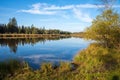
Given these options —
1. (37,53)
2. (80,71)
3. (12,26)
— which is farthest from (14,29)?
(80,71)

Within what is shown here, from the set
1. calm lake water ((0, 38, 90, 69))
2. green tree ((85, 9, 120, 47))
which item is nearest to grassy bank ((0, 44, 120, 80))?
calm lake water ((0, 38, 90, 69))

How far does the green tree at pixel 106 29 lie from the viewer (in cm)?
2514

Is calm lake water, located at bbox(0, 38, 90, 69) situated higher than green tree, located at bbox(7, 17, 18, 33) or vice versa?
green tree, located at bbox(7, 17, 18, 33)

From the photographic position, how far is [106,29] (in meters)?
25.7

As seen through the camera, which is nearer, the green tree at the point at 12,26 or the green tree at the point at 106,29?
the green tree at the point at 106,29

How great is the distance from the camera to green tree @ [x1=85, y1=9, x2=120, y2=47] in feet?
82.5

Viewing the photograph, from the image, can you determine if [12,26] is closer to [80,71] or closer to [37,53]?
[37,53]

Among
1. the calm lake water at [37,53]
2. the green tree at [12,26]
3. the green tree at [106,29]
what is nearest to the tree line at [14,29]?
the green tree at [12,26]

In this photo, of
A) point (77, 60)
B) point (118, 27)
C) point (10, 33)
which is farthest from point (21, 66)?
point (10, 33)

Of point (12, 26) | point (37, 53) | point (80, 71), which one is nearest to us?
point (80, 71)

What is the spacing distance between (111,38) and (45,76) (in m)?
15.1

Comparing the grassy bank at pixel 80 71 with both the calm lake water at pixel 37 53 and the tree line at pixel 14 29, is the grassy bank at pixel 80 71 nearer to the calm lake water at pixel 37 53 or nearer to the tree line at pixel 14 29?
the calm lake water at pixel 37 53

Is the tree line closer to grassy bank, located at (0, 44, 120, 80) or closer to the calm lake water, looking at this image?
the calm lake water

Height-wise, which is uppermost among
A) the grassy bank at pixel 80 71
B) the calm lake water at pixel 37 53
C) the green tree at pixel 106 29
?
the green tree at pixel 106 29
